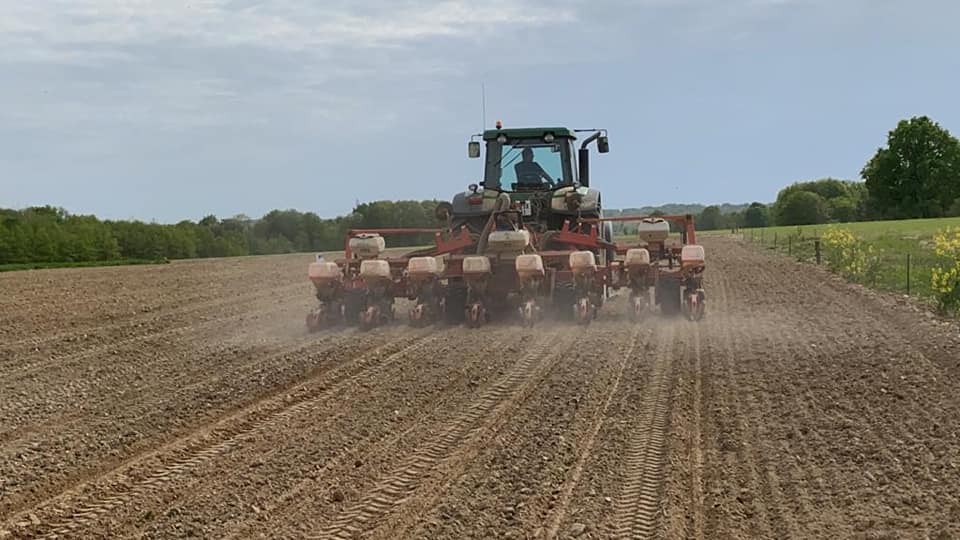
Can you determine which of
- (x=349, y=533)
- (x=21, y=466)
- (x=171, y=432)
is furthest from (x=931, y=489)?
(x=21, y=466)

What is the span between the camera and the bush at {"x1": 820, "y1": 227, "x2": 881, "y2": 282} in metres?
20.3

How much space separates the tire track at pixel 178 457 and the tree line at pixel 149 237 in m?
28.9

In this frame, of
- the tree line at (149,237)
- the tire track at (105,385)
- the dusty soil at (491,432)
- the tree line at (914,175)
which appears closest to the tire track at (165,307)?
the dusty soil at (491,432)

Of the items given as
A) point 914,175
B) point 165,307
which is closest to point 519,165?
point 165,307

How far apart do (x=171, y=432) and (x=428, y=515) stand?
2.62 metres

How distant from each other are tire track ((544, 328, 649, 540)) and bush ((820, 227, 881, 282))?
1294cm

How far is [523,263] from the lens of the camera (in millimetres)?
12062

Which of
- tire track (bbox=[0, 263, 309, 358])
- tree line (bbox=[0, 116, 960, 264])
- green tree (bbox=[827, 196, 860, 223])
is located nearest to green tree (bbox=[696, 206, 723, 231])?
tree line (bbox=[0, 116, 960, 264])

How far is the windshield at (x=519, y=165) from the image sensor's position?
14.4 m

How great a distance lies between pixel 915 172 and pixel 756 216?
23.5m

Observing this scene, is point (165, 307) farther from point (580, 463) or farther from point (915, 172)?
point (915, 172)

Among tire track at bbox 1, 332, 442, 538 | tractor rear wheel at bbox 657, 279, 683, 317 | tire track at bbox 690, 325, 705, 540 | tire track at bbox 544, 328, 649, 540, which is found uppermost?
tractor rear wheel at bbox 657, 279, 683, 317

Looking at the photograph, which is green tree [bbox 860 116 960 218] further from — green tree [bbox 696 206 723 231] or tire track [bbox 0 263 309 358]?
tire track [bbox 0 263 309 358]

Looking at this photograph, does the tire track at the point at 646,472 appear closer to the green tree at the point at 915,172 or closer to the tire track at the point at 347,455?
the tire track at the point at 347,455
